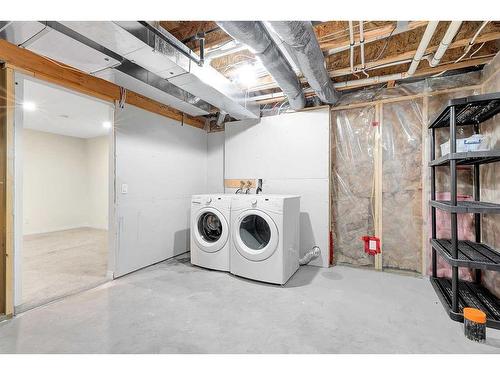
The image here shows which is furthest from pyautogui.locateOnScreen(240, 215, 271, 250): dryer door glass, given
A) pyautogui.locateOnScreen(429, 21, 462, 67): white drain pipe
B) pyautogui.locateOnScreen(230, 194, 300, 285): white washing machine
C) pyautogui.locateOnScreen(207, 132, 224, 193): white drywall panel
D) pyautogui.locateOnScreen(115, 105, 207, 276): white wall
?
pyautogui.locateOnScreen(429, 21, 462, 67): white drain pipe

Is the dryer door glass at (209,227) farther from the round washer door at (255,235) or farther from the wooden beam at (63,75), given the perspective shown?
the wooden beam at (63,75)

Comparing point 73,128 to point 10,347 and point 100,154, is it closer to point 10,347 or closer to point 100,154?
point 100,154

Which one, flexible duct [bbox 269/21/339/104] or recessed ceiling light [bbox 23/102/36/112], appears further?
recessed ceiling light [bbox 23/102/36/112]

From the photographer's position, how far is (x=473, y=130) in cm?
248

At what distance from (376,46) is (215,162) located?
8.47ft

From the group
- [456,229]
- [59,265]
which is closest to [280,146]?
Answer: [456,229]

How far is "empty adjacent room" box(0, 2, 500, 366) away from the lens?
1616mm

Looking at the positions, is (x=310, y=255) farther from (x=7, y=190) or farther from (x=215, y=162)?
(x=7, y=190)

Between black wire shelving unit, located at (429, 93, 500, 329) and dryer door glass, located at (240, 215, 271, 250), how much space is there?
1624mm

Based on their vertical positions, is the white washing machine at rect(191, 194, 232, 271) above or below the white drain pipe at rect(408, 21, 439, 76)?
below

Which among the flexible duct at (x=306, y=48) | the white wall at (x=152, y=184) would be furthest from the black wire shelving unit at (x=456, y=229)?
the white wall at (x=152, y=184)

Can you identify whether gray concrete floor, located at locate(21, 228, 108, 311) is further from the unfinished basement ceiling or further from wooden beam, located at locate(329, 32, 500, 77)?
wooden beam, located at locate(329, 32, 500, 77)

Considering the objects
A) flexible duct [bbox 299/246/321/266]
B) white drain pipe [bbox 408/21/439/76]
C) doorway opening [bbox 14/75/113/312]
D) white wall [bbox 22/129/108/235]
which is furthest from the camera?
white wall [bbox 22/129/108/235]

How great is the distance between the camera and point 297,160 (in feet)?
10.5
